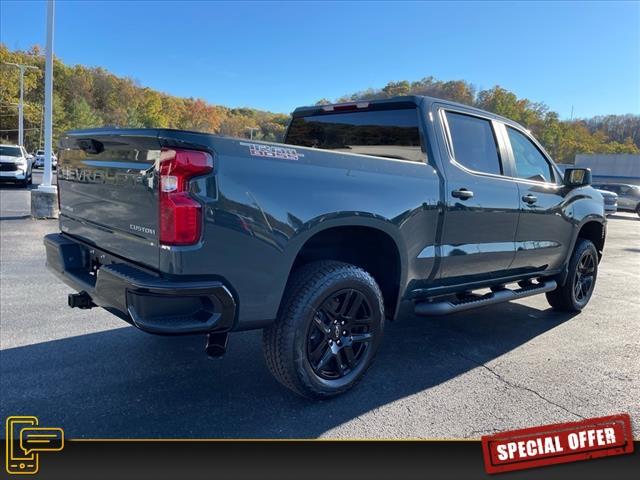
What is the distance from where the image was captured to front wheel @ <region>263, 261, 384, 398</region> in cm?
278

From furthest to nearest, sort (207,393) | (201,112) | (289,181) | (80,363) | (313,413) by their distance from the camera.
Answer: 1. (201,112)
2. (80,363)
3. (207,393)
4. (313,413)
5. (289,181)

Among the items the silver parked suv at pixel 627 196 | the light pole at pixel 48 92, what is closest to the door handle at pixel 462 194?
the light pole at pixel 48 92

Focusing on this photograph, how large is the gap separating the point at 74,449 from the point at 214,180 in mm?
1566

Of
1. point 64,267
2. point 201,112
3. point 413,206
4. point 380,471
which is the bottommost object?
point 380,471

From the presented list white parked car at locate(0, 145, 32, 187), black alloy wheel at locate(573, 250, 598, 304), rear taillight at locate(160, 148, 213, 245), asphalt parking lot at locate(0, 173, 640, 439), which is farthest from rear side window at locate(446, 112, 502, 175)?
white parked car at locate(0, 145, 32, 187)

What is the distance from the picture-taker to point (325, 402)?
3080mm

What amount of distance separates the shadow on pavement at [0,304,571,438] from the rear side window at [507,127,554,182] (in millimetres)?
1542

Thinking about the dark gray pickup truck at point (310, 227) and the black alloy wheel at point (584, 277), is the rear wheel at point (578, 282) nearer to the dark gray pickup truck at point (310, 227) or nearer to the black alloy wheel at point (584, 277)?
the black alloy wheel at point (584, 277)

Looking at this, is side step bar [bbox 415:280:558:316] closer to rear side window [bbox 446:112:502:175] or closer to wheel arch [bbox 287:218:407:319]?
wheel arch [bbox 287:218:407:319]

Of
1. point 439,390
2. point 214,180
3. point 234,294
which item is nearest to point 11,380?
point 234,294

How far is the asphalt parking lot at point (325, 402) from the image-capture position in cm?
282

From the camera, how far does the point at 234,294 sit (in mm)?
2492

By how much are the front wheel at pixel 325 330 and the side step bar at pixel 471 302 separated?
0.49m

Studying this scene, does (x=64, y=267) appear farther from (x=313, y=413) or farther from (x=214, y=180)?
(x=313, y=413)
